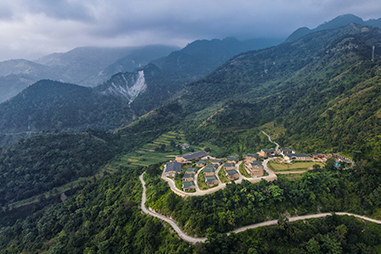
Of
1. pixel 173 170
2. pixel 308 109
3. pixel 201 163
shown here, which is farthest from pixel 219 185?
pixel 308 109

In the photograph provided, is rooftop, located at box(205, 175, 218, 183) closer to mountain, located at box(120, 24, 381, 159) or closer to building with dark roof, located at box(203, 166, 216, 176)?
building with dark roof, located at box(203, 166, 216, 176)

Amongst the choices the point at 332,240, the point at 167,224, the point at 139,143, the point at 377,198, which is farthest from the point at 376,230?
the point at 139,143

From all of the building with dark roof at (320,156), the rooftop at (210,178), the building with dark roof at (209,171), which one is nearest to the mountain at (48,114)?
the building with dark roof at (209,171)

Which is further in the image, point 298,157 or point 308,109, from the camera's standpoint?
point 308,109

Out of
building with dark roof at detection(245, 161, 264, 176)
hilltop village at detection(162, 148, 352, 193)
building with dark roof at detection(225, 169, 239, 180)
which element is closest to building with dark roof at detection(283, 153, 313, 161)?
hilltop village at detection(162, 148, 352, 193)

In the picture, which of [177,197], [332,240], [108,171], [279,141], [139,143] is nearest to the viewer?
[332,240]

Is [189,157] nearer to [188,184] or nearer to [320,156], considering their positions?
[188,184]

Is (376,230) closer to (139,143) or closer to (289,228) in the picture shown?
(289,228)

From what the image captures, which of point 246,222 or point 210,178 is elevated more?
point 210,178
